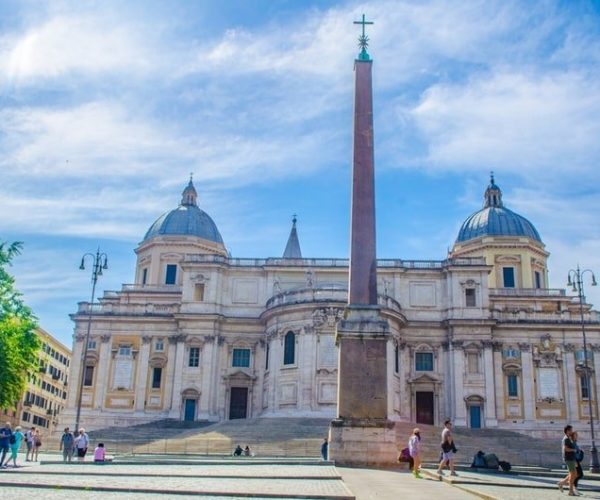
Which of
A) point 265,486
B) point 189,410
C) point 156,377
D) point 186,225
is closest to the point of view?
point 265,486

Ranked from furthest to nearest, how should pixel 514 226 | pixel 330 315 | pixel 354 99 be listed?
pixel 514 226 → pixel 330 315 → pixel 354 99

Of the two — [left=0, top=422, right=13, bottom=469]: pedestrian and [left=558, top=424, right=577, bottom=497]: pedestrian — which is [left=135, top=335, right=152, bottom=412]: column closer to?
[left=0, top=422, right=13, bottom=469]: pedestrian

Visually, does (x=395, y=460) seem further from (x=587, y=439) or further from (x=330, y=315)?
(x=587, y=439)

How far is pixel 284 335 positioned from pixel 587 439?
21080 mm

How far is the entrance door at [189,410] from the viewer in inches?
1903

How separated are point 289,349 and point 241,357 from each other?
5.75 m

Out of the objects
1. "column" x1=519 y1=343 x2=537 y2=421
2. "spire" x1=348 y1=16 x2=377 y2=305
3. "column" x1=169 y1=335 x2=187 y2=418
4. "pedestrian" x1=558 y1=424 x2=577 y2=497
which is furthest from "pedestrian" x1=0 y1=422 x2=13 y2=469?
"column" x1=519 y1=343 x2=537 y2=421

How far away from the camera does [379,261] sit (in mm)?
51125

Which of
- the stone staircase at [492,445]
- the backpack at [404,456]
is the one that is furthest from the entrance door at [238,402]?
the backpack at [404,456]

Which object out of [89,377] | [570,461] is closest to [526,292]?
[89,377]

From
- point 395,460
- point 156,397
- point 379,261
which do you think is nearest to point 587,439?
point 379,261

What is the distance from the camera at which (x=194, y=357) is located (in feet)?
163

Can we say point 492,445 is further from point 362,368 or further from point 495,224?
point 495,224

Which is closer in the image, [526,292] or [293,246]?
[526,292]
